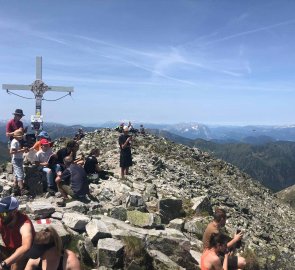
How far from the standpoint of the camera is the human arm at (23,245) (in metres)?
8.73

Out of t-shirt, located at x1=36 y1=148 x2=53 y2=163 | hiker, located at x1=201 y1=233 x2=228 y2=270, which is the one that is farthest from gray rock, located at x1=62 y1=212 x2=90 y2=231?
t-shirt, located at x1=36 y1=148 x2=53 y2=163

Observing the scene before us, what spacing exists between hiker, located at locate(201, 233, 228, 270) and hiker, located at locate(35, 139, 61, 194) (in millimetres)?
9910

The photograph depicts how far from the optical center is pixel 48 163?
1953 centimetres

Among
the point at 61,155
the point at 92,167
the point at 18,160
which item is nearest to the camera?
the point at 18,160

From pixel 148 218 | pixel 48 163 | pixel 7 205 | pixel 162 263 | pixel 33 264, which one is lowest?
pixel 162 263

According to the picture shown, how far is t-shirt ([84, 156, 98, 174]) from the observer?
23.8 m

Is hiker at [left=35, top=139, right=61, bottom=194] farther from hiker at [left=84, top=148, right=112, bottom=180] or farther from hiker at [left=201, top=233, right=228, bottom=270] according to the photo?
hiker at [left=201, top=233, right=228, bottom=270]

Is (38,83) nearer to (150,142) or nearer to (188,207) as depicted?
(150,142)

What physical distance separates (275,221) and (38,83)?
27949mm

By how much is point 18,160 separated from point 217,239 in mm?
10572

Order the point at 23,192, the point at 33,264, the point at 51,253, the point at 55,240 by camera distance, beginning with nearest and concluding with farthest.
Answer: the point at 55,240 → the point at 51,253 → the point at 33,264 → the point at 23,192

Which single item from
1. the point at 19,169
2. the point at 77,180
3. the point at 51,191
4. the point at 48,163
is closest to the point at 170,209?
the point at 77,180

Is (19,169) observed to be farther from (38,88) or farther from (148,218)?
(38,88)

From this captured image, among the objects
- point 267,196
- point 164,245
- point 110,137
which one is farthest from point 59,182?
point 267,196
